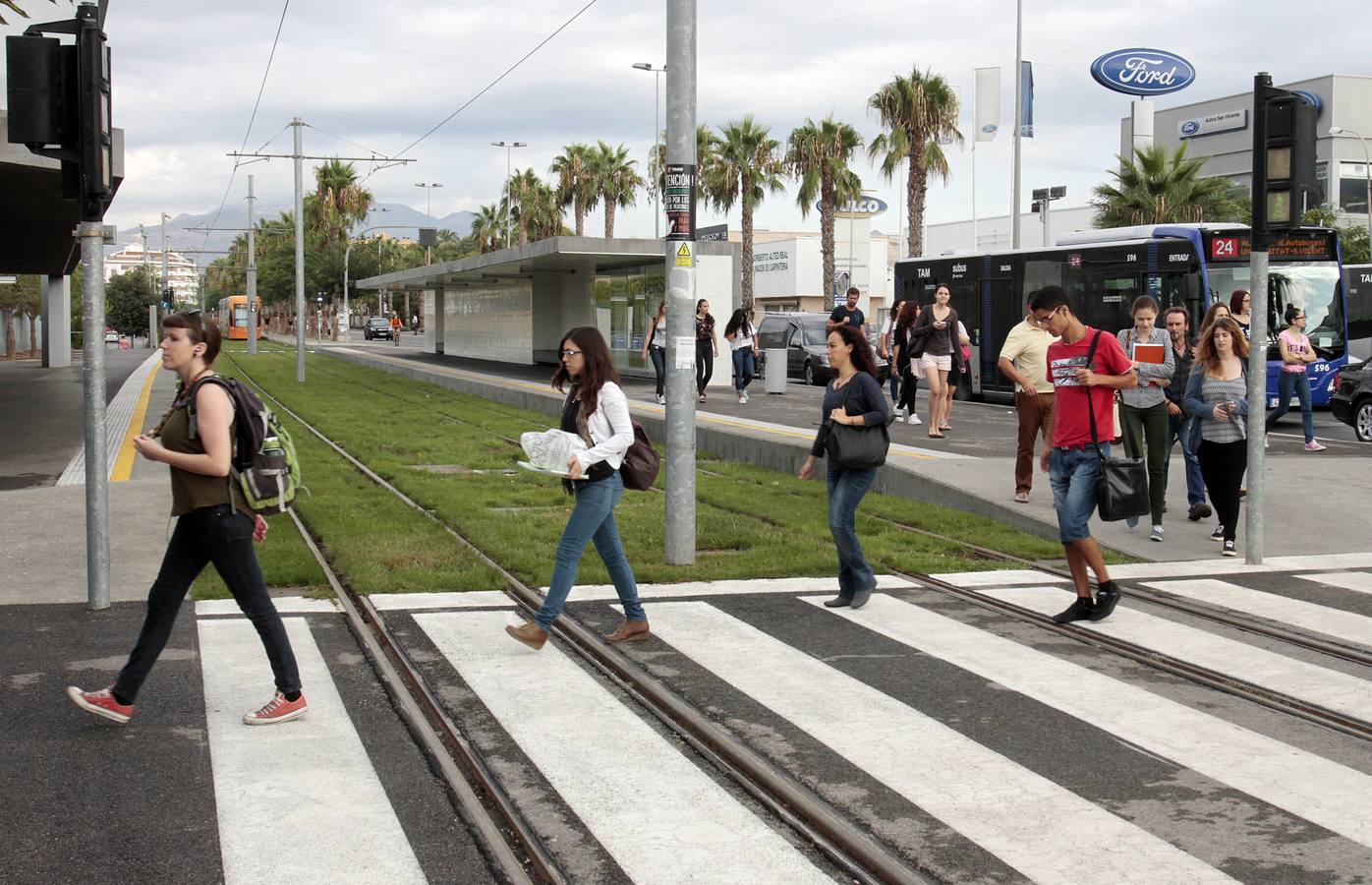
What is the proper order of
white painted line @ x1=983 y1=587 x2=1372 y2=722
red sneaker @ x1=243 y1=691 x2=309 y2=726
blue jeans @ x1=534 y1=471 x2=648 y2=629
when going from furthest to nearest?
blue jeans @ x1=534 y1=471 x2=648 y2=629
white painted line @ x1=983 y1=587 x2=1372 y2=722
red sneaker @ x1=243 y1=691 x2=309 y2=726

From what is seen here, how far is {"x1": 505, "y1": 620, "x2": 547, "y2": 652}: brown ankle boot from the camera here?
6902mm

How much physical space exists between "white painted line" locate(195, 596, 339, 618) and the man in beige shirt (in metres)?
6.18

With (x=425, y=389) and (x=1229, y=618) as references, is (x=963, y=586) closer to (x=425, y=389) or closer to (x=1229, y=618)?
(x=1229, y=618)

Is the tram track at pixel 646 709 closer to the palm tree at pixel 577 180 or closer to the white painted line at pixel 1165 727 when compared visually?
the white painted line at pixel 1165 727

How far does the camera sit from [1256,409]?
966 cm

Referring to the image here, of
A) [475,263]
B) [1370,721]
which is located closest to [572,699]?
[1370,721]

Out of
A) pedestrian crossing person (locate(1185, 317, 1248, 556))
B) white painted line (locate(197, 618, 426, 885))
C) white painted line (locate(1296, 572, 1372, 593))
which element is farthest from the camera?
pedestrian crossing person (locate(1185, 317, 1248, 556))

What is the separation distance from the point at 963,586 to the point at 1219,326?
10.8 ft

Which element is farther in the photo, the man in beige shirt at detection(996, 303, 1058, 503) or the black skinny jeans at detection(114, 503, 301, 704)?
the man in beige shirt at detection(996, 303, 1058, 503)

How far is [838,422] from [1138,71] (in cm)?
4542

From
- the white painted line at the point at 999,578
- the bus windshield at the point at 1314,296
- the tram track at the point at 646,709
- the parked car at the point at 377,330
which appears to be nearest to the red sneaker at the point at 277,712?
the tram track at the point at 646,709

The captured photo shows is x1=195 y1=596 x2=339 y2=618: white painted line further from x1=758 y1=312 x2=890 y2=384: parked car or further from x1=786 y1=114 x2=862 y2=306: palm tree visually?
x1=786 y1=114 x2=862 y2=306: palm tree

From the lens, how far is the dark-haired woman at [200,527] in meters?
5.44

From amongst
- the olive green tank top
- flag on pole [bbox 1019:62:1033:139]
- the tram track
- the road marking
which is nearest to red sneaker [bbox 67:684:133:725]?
the olive green tank top
